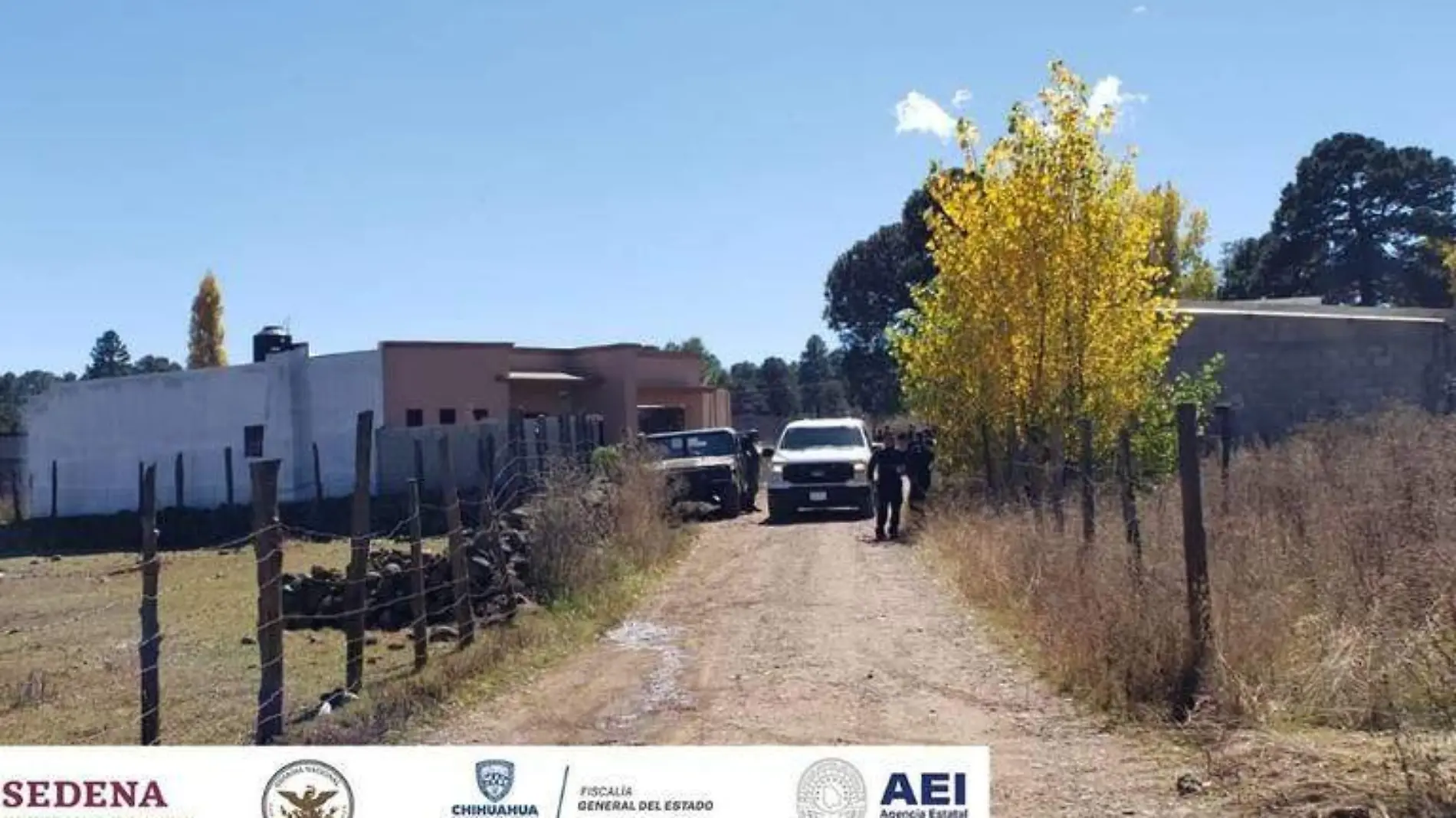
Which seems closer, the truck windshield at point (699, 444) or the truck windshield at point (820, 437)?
the truck windshield at point (820, 437)

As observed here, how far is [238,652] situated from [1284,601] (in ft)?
30.8

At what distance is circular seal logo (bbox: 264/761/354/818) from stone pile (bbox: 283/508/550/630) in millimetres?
7226

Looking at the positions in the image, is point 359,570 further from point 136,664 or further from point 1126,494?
point 1126,494

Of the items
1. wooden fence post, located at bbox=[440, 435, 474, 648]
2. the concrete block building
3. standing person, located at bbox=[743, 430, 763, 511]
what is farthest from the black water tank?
wooden fence post, located at bbox=[440, 435, 474, 648]

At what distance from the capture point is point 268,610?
29.4ft

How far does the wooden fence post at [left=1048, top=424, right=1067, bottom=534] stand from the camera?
1382 centimetres

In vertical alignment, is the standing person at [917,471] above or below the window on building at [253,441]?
below

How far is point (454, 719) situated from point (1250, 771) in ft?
16.6

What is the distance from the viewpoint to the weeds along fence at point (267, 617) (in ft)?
29.4

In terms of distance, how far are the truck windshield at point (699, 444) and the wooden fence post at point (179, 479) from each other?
15.1 m

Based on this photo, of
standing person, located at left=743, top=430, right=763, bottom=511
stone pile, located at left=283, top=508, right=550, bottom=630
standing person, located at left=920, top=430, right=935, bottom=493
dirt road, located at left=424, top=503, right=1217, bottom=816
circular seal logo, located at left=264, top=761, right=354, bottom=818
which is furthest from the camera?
standing person, located at left=743, top=430, right=763, bottom=511

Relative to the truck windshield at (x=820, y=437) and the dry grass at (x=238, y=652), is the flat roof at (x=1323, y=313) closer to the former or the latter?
the truck windshield at (x=820, y=437)

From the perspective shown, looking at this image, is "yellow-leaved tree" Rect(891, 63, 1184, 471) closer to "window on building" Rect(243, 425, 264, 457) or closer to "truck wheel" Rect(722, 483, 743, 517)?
"truck wheel" Rect(722, 483, 743, 517)

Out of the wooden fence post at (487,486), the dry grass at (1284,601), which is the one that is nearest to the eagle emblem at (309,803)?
the dry grass at (1284,601)
